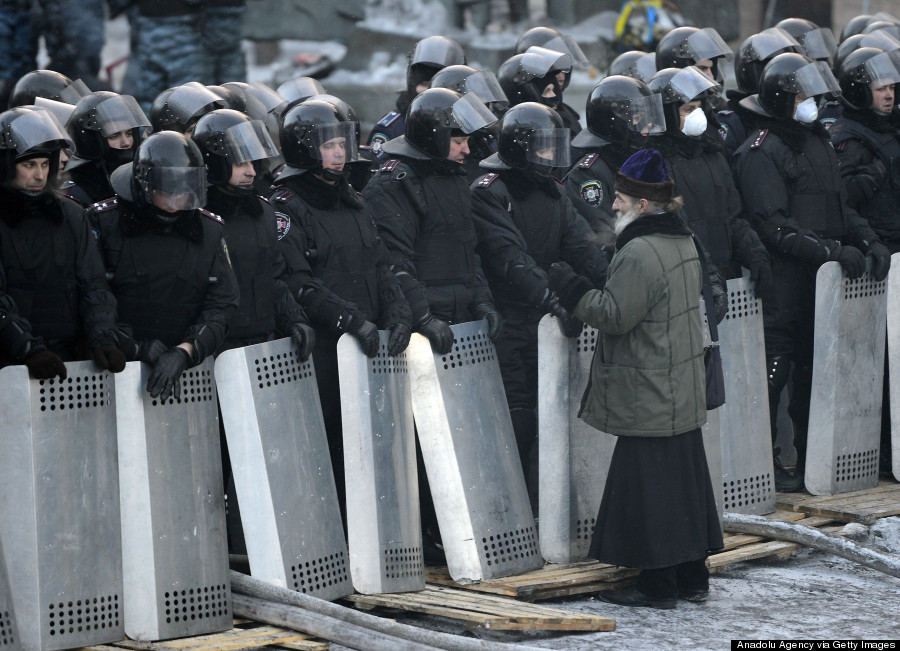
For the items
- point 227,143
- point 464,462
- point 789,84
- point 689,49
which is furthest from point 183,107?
point 689,49

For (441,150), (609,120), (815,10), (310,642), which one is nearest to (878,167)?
(609,120)

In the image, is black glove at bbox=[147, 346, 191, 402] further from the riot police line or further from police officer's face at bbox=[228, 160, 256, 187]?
police officer's face at bbox=[228, 160, 256, 187]

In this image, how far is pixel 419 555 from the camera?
6.31 m

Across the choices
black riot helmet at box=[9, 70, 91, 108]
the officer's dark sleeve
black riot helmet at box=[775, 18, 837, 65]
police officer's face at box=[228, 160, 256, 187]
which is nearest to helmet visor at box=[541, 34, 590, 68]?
black riot helmet at box=[775, 18, 837, 65]

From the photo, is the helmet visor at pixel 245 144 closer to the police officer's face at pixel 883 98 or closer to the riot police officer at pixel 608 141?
the riot police officer at pixel 608 141

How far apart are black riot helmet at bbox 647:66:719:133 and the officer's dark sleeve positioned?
281 centimetres

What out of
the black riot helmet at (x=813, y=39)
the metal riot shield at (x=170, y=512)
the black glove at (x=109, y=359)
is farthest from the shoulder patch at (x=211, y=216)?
the black riot helmet at (x=813, y=39)

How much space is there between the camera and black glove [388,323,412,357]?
6242 millimetres

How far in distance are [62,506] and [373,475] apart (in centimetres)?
130

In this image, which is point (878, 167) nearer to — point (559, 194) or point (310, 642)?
point (559, 194)

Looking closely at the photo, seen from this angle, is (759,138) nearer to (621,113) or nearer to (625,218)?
(621,113)

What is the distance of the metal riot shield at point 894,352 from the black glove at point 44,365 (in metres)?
4.49

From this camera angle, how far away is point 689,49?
9172 millimetres

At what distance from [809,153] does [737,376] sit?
1378 mm
